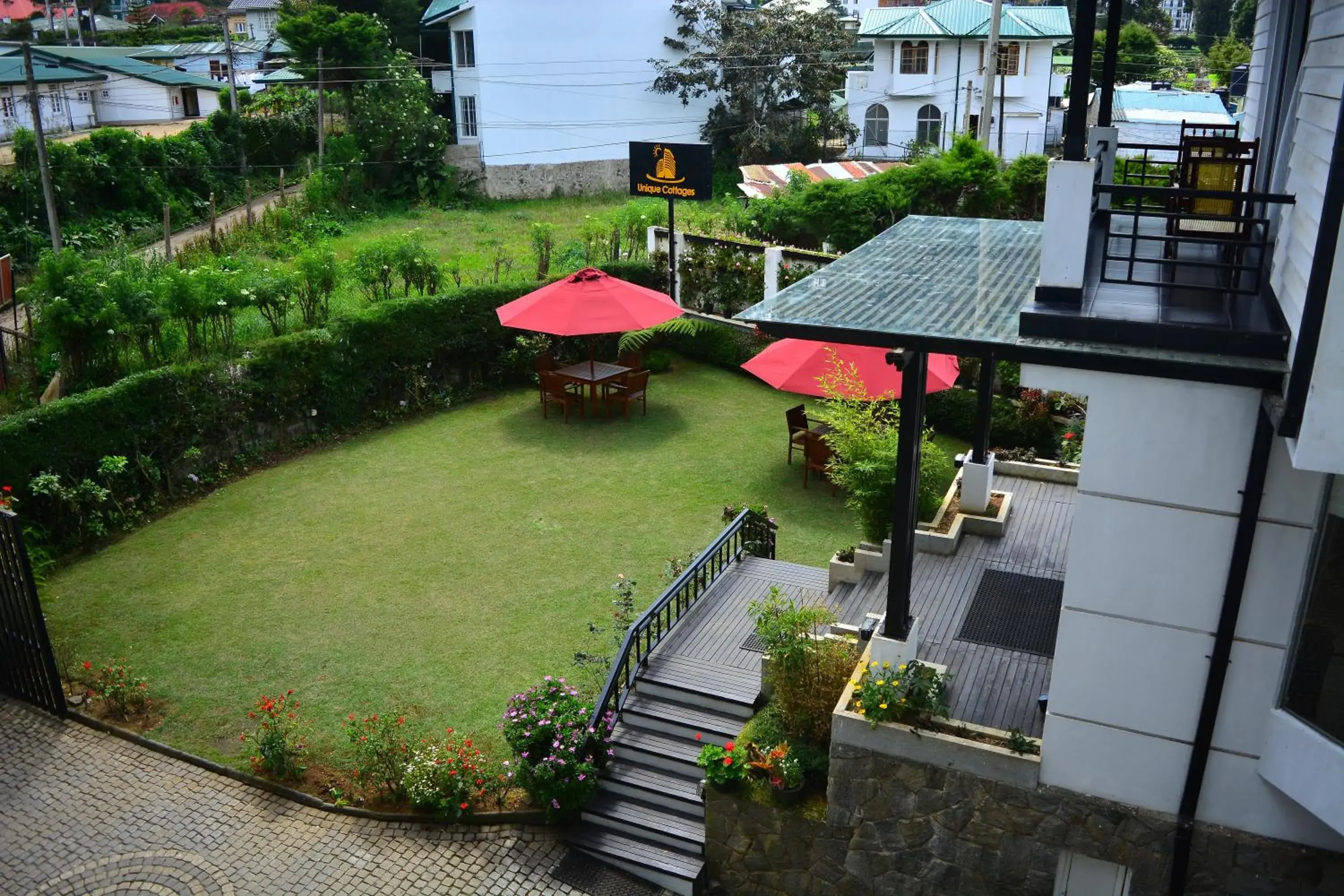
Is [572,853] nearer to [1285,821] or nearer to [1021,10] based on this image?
[1285,821]

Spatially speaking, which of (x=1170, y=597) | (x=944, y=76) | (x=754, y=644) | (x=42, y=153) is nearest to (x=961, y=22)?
(x=944, y=76)

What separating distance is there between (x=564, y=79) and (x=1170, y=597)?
122 ft

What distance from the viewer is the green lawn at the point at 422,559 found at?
421 inches

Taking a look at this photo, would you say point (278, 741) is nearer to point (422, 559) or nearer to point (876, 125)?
point (422, 559)

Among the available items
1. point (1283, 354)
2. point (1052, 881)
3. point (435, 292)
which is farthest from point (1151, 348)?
point (435, 292)

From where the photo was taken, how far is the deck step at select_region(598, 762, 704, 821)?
8.79 m

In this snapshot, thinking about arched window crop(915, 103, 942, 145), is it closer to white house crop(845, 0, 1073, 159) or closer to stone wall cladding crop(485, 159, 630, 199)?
white house crop(845, 0, 1073, 159)

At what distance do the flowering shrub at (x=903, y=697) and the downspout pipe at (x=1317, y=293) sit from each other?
10.2 feet

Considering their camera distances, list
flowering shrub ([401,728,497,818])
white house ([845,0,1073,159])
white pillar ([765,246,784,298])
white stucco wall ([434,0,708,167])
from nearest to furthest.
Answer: flowering shrub ([401,728,497,818])
white pillar ([765,246,784,298])
white stucco wall ([434,0,708,167])
white house ([845,0,1073,159])

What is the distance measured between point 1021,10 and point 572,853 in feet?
141

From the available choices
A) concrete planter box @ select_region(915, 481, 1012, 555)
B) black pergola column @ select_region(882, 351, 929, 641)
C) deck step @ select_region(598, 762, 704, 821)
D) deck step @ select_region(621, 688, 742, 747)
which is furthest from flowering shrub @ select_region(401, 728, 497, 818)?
concrete planter box @ select_region(915, 481, 1012, 555)

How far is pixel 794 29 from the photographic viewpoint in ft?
140

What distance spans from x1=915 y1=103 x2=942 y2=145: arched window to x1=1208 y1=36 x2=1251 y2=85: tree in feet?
37.8

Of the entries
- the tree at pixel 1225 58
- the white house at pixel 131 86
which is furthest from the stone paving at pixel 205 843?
the tree at pixel 1225 58
